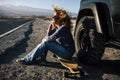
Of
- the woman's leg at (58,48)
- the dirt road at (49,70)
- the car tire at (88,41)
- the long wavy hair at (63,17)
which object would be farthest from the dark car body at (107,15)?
the woman's leg at (58,48)

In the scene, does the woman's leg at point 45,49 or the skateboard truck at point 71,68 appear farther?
the woman's leg at point 45,49

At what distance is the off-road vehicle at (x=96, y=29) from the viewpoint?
5.20 meters

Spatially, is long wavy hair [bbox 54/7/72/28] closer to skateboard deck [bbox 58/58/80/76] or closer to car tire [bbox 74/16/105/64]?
car tire [bbox 74/16/105/64]

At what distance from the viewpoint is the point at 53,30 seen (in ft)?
21.9

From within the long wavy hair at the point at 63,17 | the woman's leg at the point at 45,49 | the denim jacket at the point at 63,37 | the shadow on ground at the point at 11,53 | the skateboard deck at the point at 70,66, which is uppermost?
the long wavy hair at the point at 63,17

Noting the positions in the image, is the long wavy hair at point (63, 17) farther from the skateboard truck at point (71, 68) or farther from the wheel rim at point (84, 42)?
the skateboard truck at point (71, 68)

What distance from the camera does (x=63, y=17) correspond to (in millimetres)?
6145

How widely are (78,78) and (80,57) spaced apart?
119 centimetres

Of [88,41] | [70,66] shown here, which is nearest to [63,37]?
[88,41]

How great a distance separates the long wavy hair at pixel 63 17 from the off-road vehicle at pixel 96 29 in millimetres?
457

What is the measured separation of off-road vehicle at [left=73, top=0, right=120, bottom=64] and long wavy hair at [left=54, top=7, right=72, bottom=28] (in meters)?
0.46

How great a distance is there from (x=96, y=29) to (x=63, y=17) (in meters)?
0.78

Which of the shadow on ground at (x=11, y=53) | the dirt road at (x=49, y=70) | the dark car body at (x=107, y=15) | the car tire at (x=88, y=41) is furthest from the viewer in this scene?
the shadow on ground at (x=11, y=53)

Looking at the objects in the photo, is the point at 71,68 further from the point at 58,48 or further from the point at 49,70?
the point at 58,48
